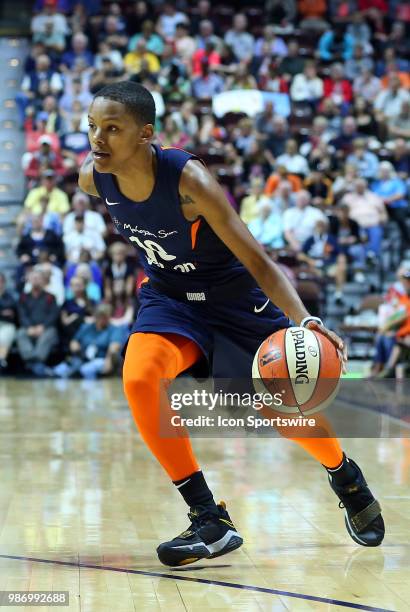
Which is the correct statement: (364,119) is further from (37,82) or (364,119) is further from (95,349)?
(95,349)

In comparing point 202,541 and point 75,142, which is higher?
point 202,541

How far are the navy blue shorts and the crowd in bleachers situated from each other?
7.49 metres

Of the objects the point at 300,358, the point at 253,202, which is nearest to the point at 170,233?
the point at 300,358

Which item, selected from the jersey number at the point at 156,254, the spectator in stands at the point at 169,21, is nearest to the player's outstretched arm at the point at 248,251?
the jersey number at the point at 156,254

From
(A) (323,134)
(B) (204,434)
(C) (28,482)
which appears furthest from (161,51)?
(C) (28,482)

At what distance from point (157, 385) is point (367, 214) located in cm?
1038

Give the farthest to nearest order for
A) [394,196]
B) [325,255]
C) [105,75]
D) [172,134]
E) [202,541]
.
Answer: [105,75], [172,134], [394,196], [325,255], [202,541]

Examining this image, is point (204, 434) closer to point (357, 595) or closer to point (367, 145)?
point (357, 595)

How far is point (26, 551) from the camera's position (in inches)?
177

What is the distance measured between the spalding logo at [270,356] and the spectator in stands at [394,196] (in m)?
10.7

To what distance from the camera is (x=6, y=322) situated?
13.2 meters

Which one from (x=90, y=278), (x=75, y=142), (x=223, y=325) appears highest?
(x=223, y=325)

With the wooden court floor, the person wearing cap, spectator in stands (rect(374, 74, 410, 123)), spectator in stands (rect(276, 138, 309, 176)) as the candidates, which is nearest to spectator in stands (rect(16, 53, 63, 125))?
the person wearing cap

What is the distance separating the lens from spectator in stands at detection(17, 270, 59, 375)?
13164 millimetres
